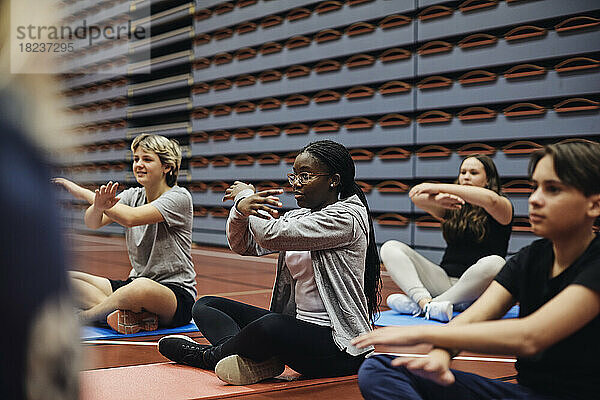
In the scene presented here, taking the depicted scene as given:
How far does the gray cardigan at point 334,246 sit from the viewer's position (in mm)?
2143

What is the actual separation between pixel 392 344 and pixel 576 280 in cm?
34

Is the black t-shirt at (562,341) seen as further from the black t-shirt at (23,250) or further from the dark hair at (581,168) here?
the black t-shirt at (23,250)

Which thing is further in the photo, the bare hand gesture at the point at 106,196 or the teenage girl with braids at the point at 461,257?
the teenage girl with braids at the point at 461,257

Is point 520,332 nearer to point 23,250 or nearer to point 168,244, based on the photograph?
point 23,250

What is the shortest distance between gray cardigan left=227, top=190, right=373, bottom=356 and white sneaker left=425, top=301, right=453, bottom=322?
1.07 m

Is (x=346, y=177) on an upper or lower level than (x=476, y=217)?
upper

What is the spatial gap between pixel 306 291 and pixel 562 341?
3.54 feet

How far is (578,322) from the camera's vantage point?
3.87ft

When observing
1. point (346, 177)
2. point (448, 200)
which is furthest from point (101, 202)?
point (448, 200)

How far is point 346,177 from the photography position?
2.32 metres

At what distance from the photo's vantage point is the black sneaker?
2396mm

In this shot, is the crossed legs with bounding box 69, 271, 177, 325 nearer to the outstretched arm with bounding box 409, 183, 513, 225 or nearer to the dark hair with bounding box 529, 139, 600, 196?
the outstretched arm with bounding box 409, 183, 513, 225

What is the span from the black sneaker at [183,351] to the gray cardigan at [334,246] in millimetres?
431

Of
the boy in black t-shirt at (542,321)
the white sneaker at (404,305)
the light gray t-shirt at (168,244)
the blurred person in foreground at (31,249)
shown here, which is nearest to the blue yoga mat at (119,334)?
the light gray t-shirt at (168,244)
